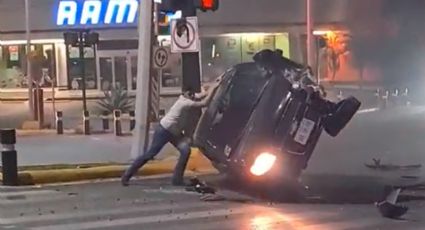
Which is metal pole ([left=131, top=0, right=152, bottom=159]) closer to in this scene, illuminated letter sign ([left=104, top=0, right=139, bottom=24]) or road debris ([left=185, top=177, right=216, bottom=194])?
road debris ([left=185, top=177, right=216, bottom=194])

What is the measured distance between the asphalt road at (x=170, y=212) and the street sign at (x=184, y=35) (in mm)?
3594

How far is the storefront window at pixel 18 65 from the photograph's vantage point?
45.7 meters

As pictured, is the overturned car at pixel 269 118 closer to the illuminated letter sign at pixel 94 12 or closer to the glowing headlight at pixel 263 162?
the glowing headlight at pixel 263 162

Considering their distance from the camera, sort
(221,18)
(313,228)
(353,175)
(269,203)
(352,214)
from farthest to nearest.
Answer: (221,18) < (353,175) < (269,203) < (352,214) < (313,228)

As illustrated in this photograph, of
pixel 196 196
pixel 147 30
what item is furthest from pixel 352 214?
pixel 147 30

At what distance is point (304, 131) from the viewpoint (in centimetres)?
1136

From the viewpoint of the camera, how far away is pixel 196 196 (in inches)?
471

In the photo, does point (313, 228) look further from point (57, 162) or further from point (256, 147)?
point (57, 162)

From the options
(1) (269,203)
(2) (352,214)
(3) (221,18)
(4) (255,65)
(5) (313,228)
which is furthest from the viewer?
(3) (221,18)

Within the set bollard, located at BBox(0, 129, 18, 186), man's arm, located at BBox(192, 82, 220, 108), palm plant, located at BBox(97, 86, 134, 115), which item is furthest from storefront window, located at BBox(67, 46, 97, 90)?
man's arm, located at BBox(192, 82, 220, 108)

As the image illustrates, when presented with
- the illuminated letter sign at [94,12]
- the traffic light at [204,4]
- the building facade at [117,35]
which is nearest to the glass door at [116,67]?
the building facade at [117,35]

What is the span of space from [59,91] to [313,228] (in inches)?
1457

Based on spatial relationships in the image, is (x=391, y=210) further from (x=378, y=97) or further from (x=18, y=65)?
(x=18, y=65)

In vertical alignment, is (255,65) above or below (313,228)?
above
